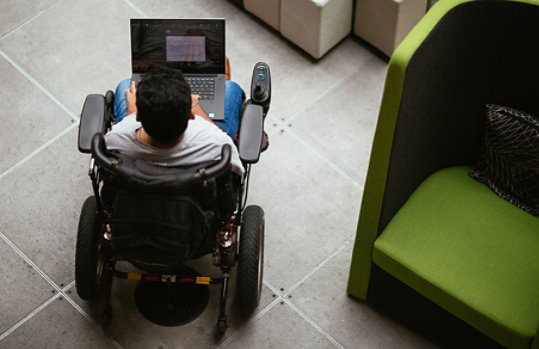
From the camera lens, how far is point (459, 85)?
2.30 metres

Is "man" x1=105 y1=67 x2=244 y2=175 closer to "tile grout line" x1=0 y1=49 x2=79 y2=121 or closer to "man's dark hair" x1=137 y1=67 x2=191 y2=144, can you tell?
"man's dark hair" x1=137 y1=67 x2=191 y2=144

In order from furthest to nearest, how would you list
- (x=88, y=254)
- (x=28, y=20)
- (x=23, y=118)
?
(x=28, y=20), (x=23, y=118), (x=88, y=254)

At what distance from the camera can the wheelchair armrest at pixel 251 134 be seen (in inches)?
87.4

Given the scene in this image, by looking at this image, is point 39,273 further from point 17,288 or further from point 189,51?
point 189,51

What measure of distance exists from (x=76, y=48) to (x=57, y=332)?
57.6 inches

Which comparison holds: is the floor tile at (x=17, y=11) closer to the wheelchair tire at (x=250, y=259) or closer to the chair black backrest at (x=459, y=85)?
the wheelchair tire at (x=250, y=259)

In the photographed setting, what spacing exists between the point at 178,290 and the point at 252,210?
42cm

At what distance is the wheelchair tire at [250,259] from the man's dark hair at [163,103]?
628 mm

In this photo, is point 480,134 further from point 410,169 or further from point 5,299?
point 5,299

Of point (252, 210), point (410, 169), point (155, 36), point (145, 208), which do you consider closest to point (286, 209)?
point (252, 210)

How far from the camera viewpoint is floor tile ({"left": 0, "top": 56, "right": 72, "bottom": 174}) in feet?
10.0

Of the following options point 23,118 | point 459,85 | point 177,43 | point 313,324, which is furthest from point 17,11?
point 459,85

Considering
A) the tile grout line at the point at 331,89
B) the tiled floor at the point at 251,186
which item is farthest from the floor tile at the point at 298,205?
the tile grout line at the point at 331,89

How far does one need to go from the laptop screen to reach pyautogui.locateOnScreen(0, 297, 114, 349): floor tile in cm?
94
